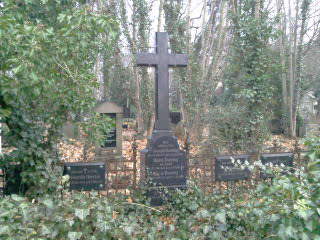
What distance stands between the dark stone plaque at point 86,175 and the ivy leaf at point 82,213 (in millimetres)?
2843

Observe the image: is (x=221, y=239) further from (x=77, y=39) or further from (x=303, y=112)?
(x=303, y=112)

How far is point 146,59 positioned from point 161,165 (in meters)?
1.80

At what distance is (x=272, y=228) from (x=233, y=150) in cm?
669

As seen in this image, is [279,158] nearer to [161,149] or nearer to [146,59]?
[161,149]

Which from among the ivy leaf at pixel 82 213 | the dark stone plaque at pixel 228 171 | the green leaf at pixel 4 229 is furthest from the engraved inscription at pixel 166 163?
Result: the green leaf at pixel 4 229

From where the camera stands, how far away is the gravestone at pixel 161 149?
591 centimetres

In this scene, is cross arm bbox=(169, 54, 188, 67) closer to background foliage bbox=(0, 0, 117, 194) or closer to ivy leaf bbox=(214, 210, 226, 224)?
background foliage bbox=(0, 0, 117, 194)

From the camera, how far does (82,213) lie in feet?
8.75

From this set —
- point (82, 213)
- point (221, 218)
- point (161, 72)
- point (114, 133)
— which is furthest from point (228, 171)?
point (114, 133)

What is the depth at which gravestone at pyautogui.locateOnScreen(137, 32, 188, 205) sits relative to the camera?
591 centimetres

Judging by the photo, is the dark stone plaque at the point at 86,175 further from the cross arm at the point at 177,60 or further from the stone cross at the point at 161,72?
the cross arm at the point at 177,60

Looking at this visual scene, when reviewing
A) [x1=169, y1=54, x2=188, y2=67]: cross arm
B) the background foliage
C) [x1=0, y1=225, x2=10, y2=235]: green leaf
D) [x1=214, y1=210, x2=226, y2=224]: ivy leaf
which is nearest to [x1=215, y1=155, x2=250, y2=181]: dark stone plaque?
[x1=169, y1=54, x2=188, y2=67]: cross arm

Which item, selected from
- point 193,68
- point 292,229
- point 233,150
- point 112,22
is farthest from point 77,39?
point 193,68

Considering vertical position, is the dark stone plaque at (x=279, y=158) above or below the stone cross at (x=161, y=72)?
below
